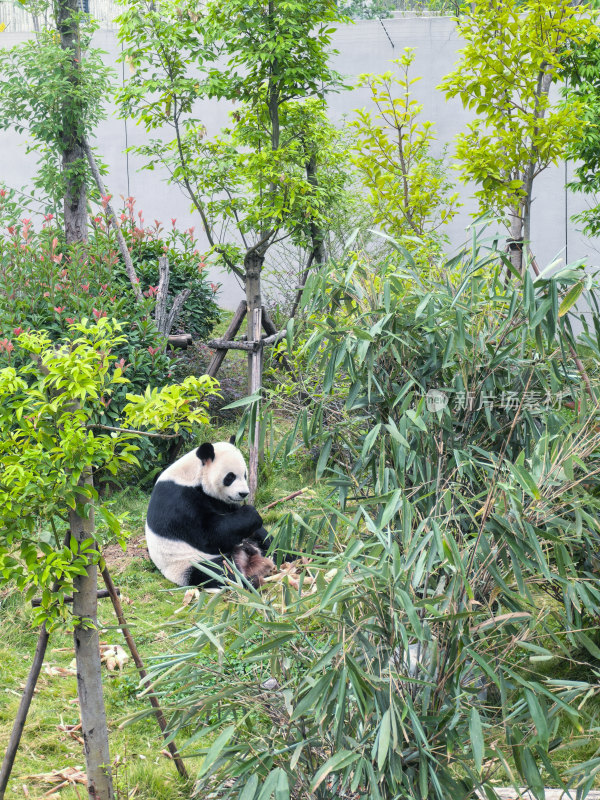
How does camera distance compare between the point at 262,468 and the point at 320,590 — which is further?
the point at 262,468

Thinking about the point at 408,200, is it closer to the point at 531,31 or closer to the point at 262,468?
the point at 531,31

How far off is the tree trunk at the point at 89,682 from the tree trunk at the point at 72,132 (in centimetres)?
495

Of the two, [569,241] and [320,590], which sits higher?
[569,241]

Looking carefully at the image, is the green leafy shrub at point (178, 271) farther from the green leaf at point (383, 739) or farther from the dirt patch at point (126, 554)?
the green leaf at point (383, 739)

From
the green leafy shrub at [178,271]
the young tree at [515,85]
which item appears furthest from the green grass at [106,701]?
the green leafy shrub at [178,271]

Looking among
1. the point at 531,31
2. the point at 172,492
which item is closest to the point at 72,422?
the point at 172,492

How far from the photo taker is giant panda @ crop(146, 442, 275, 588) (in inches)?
Result: 173

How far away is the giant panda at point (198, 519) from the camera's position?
4.38 metres

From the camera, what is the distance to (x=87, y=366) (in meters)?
2.18

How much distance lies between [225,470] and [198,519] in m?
0.36

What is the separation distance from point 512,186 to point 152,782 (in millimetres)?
3176

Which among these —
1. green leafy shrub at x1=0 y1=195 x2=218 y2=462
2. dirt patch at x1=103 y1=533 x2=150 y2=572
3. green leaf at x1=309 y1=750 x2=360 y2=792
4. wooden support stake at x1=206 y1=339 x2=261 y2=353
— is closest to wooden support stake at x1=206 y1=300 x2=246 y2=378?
wooden support stake at x1=206 y1=339 x2=261 y2=353

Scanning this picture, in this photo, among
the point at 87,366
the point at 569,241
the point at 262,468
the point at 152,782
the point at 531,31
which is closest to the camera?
the point at 87,366

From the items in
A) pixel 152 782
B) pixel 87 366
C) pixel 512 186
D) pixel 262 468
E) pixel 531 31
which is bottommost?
pixel 152 782
